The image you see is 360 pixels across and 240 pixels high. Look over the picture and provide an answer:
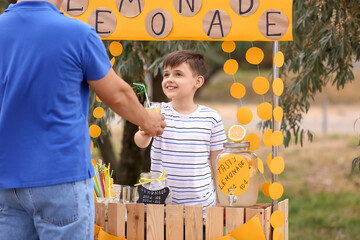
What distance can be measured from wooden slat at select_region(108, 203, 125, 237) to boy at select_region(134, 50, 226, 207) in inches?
11.9

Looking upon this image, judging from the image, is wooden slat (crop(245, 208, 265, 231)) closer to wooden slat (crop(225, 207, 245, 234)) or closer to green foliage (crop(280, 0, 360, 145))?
wooden slat (crop(225, 207, 245, 234))

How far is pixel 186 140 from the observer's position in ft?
9.96

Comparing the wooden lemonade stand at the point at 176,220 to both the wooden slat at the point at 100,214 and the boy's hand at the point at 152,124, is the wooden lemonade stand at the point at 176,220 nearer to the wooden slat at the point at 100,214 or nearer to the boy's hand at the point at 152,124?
the wooden slat at the point at 100,214

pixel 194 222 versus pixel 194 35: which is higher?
pixel 194 35

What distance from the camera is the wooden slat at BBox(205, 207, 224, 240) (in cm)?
274

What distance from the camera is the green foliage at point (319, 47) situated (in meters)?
4.04

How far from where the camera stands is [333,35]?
396cm

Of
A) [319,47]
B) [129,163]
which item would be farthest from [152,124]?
[129,163]

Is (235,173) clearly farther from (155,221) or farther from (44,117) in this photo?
(44,117)

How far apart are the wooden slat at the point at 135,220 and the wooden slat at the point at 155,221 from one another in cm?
4

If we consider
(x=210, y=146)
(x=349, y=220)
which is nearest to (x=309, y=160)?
(x=349, y=220)

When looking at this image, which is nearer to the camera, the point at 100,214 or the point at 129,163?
the point at 100,214

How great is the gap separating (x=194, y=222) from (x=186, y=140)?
1.48 feet

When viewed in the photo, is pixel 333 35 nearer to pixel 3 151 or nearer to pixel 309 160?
pixel 3 151
